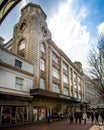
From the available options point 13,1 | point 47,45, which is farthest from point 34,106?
point 13,1

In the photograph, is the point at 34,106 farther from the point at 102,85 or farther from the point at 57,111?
the point at 102,85

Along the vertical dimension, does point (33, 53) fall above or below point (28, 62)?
above

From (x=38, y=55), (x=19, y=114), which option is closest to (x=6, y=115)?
(x=19, y=114)

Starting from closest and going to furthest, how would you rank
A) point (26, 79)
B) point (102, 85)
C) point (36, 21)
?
point (102, 85) < point (26, 79) < point (36, 21)

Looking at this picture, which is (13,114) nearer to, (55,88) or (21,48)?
(21,48)

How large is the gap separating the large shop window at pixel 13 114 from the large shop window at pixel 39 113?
232 centimetres

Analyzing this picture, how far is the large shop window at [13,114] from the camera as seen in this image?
1858 cm

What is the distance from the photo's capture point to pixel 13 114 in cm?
2019

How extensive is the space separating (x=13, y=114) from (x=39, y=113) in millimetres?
6653

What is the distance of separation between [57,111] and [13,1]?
107 feet

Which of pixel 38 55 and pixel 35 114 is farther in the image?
pixel 38 55

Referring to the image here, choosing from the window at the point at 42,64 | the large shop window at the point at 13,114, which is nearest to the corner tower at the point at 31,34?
the window at the point at 42,64

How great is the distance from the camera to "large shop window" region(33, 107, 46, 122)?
80.9ft

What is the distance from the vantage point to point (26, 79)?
23391 millimetres
